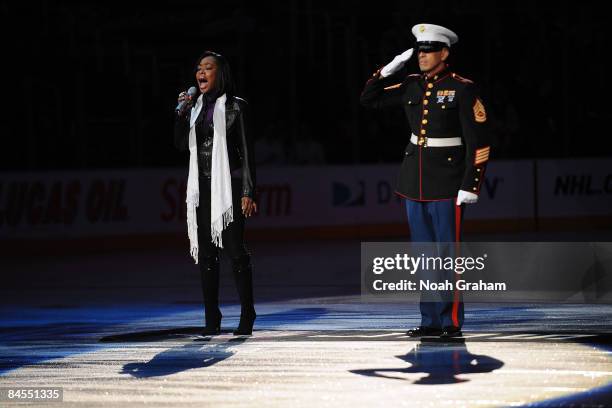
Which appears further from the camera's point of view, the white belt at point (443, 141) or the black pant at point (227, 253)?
the black pant at point (227, 253)

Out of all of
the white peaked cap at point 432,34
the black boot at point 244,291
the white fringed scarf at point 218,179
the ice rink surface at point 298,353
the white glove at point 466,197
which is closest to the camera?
the ice rink surface at point 298,353

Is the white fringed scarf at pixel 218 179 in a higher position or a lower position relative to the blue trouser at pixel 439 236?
higher

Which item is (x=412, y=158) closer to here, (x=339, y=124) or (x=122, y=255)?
(x=122, y=255)

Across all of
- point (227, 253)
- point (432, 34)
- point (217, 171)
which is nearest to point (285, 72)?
point (227, 253)

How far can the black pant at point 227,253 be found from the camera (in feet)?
28.3

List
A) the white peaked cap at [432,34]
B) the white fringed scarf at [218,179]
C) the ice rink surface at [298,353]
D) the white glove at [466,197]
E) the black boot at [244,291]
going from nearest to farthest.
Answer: the ice rink surface at [298,353] < the white glove at [466,197] < the white peaked cap at [432,34] < the white fringed scarf at [218,179] < the black boot at [244,291]

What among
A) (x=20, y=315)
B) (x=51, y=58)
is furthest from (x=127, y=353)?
(x=51, y=58)

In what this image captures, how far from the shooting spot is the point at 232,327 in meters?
9.40

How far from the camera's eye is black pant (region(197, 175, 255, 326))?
862 cm

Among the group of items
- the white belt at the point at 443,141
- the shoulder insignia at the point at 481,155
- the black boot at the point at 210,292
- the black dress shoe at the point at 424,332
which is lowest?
the black dress shoe at the point at 424,332

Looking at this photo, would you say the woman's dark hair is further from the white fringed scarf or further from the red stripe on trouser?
the red stripe on trouser

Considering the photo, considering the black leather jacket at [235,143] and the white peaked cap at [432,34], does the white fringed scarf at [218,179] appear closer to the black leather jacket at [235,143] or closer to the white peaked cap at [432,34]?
the black leather jacket at [235,143]

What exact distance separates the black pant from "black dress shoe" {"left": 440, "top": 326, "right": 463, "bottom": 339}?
4.52ft

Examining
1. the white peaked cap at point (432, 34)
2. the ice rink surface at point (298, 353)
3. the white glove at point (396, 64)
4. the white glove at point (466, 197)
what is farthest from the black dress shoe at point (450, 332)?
the white peaked cap at point (432, 34)
